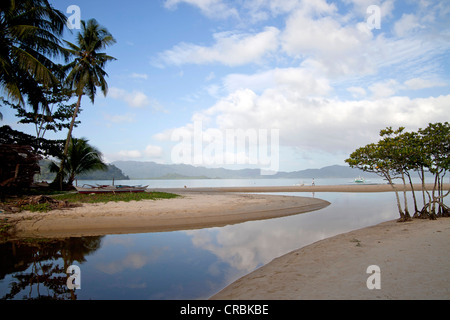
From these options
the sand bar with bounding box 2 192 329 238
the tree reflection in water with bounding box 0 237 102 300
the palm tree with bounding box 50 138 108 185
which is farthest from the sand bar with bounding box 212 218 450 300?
the palm tree with bounding box 50 138 108 185

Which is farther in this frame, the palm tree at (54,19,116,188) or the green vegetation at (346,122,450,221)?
the palm tree at (54,19,116,188)

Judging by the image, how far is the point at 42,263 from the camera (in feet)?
26.0

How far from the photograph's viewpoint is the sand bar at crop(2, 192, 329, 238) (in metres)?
12.4

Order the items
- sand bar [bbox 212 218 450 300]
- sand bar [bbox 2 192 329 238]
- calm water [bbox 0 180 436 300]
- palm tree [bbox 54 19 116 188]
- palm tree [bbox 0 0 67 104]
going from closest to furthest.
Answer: sand bar [bbox 212 218 450 300]
calm water [bbox 0 180 436 300]
sand bar [bbox 2 192 329 238]
palm tree [bbox 0 0 67 104]
palm tree [bbox 54 19 116 188]

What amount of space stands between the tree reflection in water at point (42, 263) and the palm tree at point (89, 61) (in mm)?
19047

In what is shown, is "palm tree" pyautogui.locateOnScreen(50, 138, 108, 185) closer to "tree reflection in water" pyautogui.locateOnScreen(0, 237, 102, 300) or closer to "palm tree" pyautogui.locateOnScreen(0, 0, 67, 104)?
"palm tree" pyautogui.locateOnScreen(0, 0, 67, 104)

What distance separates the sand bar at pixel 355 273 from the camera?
4488 millimetres

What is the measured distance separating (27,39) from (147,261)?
16.9 m

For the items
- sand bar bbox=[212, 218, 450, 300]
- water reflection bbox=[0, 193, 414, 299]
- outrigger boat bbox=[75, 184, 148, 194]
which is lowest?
water reflection bbox=[0, 193, 414, 299]

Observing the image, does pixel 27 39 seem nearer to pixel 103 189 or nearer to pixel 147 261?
pixel 103 189

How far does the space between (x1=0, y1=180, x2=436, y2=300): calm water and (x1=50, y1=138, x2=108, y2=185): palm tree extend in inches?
675

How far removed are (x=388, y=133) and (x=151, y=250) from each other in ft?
44.0

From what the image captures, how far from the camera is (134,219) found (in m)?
14.1
